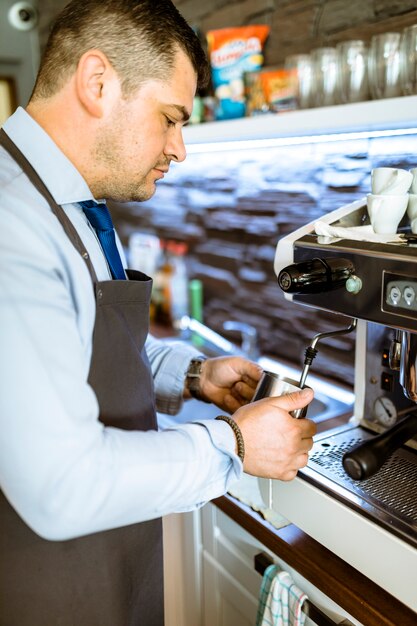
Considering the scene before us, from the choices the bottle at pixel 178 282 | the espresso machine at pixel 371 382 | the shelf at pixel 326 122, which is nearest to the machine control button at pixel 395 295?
the espresso machine at pixel 371 382

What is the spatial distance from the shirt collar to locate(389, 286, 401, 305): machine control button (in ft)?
1.68

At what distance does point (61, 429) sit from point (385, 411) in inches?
24.4

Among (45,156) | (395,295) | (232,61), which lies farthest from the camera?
(232,61)

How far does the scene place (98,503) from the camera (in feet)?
2.32

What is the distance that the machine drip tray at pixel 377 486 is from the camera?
83cm

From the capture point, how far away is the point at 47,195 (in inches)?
33.9

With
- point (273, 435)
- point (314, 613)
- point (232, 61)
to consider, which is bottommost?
point (314, 613)

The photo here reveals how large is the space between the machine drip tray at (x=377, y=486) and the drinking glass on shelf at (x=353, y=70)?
707 millimetres

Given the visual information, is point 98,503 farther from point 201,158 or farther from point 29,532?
point 201,158

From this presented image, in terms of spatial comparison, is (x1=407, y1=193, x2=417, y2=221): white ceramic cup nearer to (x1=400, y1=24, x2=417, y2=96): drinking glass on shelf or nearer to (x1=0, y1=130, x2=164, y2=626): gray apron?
(x1=400, y1=24, x2=417, y2=96): drinking glass on shelf

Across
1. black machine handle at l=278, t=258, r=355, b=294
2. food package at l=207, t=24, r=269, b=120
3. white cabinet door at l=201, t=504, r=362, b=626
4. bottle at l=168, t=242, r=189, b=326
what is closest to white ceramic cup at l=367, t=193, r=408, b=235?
black machine handle at l=278, t=258, r=355, b=294

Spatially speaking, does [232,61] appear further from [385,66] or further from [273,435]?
[273,435]

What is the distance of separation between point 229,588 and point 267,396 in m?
0.56

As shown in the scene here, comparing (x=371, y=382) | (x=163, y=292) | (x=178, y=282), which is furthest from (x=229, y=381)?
(x=163, y=292)
